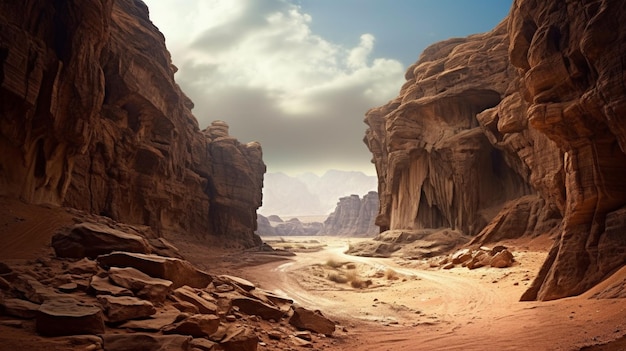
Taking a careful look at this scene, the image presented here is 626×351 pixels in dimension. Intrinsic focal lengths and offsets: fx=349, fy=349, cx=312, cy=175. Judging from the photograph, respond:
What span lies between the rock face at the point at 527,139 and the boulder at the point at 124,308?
13.3 meters

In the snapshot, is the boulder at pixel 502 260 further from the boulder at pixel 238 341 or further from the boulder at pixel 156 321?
the boulder at pixel 156 321

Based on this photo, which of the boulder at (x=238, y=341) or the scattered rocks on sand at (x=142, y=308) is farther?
the boulder at (x=238, y=341)

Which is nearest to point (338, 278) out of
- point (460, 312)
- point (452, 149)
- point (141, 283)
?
point (460, 312)

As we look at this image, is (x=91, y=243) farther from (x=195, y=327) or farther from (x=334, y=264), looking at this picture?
(x=334, y=264)

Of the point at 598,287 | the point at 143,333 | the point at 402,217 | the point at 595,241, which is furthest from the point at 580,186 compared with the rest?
the point at 402,217

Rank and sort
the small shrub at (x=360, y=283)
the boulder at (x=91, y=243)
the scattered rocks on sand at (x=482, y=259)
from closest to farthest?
1. the boulder at (x=91, y=243)
2. the small shrub at (x=360, y=283)
3. the scattered rocks on sand at (x=482, y=259)

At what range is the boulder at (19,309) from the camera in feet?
19.0

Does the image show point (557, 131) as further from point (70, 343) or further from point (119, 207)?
point (119, 207)

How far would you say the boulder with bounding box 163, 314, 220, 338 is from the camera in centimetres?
671

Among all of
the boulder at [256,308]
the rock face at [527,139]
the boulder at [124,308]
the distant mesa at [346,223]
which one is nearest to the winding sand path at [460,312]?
the boulder at [256,308]

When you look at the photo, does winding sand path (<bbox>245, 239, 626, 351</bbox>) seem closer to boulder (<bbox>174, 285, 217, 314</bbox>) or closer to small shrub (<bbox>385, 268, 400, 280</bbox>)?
small shrub (<bbox>385, 268, 400, 280</bbox>)

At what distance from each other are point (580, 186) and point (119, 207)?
3678cm

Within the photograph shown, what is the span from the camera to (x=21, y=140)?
1895 centimetres

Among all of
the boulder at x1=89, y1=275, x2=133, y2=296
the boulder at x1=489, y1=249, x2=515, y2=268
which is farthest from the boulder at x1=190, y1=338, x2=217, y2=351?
the boulder at x1=489, y1=249, x2=515, y2=268
